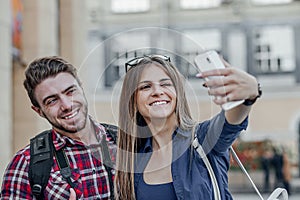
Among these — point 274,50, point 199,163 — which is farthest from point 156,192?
point 274,50

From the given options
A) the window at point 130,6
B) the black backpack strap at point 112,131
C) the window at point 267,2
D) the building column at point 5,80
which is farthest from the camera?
the window at point 267,2

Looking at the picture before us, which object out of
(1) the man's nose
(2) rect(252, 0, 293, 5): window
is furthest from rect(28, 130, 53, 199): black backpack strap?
(2) rect(252, 0, 293, 5): window

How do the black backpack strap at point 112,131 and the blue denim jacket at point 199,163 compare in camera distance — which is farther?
the black backpack strap at point 112,131

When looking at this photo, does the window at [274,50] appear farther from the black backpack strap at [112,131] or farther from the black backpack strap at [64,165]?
the black backpack strap at [64,165]

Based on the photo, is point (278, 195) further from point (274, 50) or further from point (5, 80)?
point (274, 50)

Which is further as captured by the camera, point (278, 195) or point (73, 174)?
point (73, 174)

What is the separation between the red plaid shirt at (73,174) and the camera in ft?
10.5

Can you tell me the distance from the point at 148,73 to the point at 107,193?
61cm

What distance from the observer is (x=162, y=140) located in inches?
118

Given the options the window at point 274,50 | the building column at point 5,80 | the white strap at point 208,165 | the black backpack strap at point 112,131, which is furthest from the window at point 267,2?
the white strap at point 208,165

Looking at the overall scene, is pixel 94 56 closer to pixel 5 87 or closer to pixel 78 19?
pixel 5 87

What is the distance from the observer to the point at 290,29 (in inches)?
1260

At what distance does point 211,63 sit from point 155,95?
51 cm

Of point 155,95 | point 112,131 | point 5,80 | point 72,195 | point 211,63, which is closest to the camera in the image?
point 211,63
